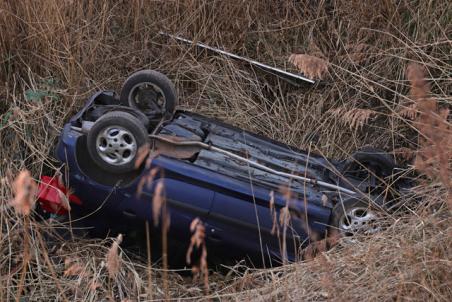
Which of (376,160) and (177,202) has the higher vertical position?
(376,160)

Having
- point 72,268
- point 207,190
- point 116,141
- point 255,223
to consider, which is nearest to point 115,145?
point 116,141

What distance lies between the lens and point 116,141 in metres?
3.70

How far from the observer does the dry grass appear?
362 centimetres

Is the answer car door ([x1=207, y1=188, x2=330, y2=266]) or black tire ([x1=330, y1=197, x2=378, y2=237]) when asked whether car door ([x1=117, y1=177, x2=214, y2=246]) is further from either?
black tire ([x1=330, y1=197, x2=378, y2=237])

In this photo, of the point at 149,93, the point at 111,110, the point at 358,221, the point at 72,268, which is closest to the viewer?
the point at 72,268

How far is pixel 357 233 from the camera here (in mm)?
Result: 3549

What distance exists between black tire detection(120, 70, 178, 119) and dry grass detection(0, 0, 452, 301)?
0.59m

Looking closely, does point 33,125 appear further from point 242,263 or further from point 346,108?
point 346,108

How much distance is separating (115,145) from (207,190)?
58cm

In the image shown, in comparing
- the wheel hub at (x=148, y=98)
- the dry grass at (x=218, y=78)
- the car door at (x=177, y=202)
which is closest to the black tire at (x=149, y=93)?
the wheel hub at (x=148, y=98)

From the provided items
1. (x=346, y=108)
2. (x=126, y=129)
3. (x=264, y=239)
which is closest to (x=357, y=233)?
(x=264, y=239)

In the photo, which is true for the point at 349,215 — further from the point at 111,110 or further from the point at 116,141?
the point at 111,110

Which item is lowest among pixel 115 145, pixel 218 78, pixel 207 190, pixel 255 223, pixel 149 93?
pixel 255 223

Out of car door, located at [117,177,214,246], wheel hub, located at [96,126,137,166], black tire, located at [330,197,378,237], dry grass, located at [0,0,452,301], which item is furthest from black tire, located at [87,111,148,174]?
black tire, located at [330,197,378,237]
